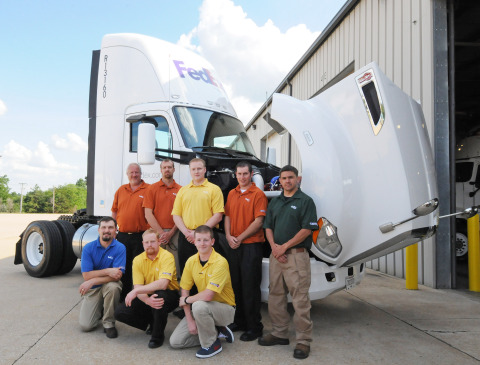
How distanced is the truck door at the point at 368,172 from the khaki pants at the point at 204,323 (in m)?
1.05

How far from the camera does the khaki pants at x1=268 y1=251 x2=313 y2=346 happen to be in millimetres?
3545

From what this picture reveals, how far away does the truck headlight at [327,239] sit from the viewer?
12.2 ft

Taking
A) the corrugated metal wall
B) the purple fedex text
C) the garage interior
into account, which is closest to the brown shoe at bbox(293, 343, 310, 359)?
the corrugated metal wall

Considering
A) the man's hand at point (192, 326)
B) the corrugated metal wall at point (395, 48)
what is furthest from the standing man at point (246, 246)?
the corrugated metal wall at point (395, 48)

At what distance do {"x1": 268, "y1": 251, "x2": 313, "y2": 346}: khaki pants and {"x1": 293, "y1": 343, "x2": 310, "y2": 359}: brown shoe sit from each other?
0.13 ft

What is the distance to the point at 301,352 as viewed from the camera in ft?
11.2

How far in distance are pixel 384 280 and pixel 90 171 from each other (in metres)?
5.47

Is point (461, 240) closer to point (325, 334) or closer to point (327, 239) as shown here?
point (325, 334)

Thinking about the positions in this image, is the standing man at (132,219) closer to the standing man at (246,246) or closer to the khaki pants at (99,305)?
the khaki pants at (99,305)

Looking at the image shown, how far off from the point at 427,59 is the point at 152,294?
231 inches

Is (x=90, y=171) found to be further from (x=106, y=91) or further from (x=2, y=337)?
(x=2, y=337)

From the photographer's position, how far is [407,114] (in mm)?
3725

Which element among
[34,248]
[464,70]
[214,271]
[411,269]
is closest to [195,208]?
[214,271]

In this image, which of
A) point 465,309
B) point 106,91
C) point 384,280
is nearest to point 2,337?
point 106,91
